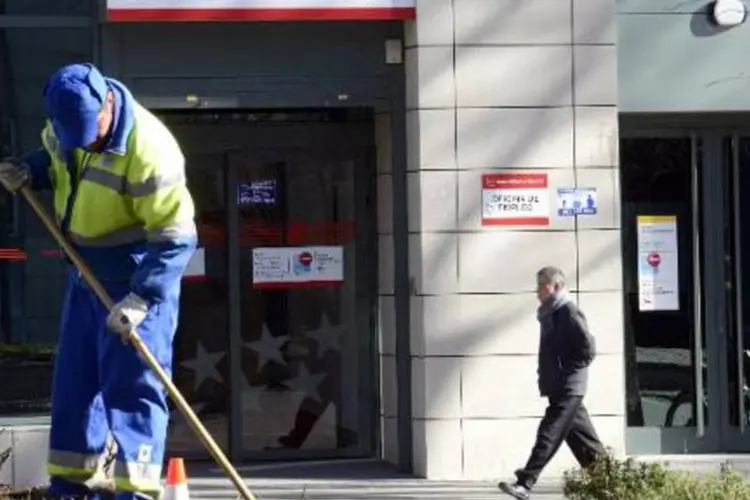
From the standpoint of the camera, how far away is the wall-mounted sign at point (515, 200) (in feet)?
39.0

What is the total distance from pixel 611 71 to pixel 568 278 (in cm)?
152

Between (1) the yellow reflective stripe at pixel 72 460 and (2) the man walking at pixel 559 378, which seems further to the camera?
(2) the man walking at pixel 559 378

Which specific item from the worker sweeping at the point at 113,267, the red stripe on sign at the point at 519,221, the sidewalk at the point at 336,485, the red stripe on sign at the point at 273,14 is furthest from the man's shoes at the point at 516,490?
the worker sweeping at the point at 113,267

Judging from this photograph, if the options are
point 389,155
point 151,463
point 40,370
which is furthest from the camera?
point 389,155

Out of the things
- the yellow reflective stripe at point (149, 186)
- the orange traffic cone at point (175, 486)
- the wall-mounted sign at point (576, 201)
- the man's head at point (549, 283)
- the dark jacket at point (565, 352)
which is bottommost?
the orange traffic cone at point (175, 486)

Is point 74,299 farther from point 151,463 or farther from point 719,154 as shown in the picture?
point 719,154

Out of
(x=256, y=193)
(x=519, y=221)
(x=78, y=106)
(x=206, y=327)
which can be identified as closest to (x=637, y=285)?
(x=519, y=221)

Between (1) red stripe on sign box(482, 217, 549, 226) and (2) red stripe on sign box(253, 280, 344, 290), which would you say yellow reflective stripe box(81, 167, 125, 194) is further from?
(2) red stripe on sign box(253, 280, 344, 290)

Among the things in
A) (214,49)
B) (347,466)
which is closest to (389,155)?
(214,49)

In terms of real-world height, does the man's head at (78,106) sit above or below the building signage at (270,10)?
below

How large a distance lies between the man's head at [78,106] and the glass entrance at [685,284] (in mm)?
6870

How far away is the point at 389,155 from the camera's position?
12430mm

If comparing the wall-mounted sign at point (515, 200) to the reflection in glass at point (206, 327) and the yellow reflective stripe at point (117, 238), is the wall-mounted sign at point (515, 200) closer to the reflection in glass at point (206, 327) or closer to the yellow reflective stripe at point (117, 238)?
the reflection in glass at point (206, 327)

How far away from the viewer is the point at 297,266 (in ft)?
41.8
